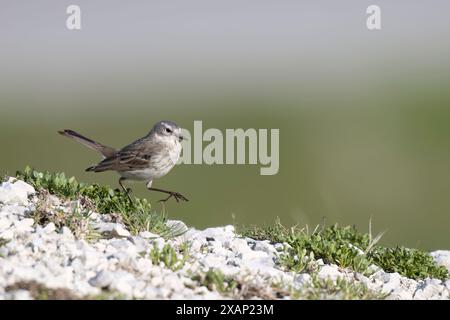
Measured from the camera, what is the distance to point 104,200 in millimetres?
12469

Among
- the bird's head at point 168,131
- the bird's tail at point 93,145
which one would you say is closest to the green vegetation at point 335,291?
the bird's head at point 168,131

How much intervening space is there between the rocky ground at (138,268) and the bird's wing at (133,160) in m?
1.86

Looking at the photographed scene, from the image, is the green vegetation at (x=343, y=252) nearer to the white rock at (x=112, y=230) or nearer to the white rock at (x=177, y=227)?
the white rock at (x=177, y=227)

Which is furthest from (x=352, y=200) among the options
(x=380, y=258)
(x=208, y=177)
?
(x=380, y=258)

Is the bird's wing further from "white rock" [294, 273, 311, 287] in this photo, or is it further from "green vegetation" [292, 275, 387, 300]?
"green vegetation" [292, 275, 387, 300]

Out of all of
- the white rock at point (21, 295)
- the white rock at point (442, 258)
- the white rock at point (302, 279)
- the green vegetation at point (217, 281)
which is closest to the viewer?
the white rock at point (21, 295)

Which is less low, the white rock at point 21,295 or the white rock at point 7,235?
the white rock at point 7,235

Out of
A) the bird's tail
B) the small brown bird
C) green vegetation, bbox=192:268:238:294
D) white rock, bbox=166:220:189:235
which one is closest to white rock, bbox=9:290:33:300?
green vegetation, bbox=192:268:238:294

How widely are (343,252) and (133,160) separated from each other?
A: 3523 millimetres

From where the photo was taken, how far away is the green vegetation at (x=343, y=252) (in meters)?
12.0

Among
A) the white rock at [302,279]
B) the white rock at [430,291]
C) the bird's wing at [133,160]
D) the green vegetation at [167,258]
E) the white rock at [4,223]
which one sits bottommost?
the white rock at [430,291]

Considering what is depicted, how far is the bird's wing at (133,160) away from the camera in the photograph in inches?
554

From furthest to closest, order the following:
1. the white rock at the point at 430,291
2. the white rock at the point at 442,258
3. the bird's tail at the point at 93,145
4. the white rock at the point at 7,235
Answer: the bird's tail at the point at 93,145 → the white rock at the point at 442,258 → the white rock at the point at 430,291 → the white rock at the point at 7,235

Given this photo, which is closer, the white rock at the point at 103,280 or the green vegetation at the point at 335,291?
the white rock at the point at 103,280
